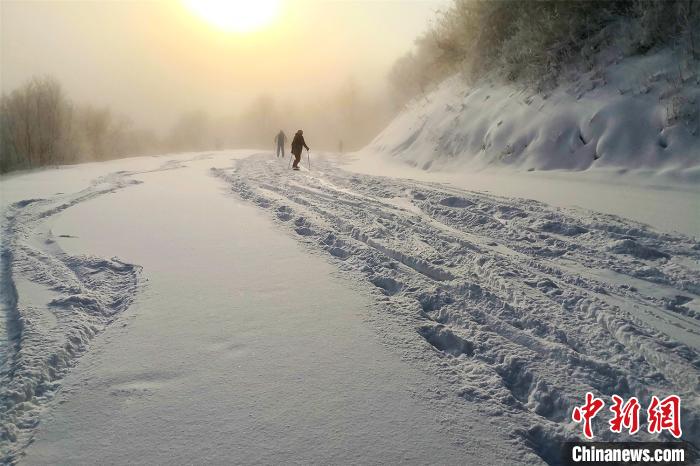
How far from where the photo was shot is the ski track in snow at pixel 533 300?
7.29 ft

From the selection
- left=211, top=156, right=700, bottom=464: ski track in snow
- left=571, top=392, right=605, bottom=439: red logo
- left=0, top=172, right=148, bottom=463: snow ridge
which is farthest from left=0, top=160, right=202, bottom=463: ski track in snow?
left=571, top=392, right=605, bottom=439: red logo

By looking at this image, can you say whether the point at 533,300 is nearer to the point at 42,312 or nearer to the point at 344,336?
the point at 344,336

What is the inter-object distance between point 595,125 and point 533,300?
6741 mm

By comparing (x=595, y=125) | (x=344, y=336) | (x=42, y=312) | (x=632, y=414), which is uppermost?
(x=595, y=125)

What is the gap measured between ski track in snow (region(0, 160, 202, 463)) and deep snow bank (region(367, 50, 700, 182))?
26.2 ft

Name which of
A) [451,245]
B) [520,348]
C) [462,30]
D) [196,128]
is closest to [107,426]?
[520,348]

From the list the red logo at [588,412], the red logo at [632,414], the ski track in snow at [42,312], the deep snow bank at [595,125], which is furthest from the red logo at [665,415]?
the deep snow bank at [595,125]

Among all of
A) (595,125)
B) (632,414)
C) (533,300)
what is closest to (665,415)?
(632,414)

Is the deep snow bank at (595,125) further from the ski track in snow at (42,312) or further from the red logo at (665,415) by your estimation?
the ski track in snow at (42,312)

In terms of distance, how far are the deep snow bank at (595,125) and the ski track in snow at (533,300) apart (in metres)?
3.07

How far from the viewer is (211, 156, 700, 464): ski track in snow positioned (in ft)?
7.29

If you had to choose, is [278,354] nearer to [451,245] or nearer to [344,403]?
[344,403]

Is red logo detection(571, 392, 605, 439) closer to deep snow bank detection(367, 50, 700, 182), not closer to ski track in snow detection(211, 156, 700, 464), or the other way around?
ski track in snow detection(211, 156, 700, 464)

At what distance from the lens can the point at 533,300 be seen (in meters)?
3.19
